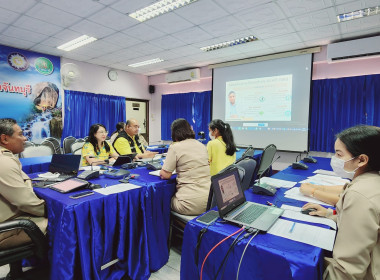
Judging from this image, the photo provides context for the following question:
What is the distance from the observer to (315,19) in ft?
11.4

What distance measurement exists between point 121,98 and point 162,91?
1.52 m

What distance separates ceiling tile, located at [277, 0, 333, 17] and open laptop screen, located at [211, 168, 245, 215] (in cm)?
282

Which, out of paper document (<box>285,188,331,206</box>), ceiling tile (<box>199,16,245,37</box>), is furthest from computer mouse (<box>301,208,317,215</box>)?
ceiling tile (<box>199,16,245,37</box>)

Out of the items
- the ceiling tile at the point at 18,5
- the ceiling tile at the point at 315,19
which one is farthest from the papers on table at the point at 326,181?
the ceiling tile at the point at 18,5

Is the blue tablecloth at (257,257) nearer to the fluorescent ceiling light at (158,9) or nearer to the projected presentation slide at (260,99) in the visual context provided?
the fluorescent ceiling light at (158,9)

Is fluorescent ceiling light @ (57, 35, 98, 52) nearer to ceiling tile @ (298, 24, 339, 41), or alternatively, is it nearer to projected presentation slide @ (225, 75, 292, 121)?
projected presentation slide @ (225, 75, 292, 121)

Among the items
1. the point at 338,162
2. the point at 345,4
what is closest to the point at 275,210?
the point at 338,162

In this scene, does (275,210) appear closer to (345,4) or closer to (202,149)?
(202,149)

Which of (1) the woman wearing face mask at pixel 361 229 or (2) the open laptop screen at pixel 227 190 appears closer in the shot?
(1) the woman wearing face mask at pixel 361 229

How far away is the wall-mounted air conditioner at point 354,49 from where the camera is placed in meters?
4.04

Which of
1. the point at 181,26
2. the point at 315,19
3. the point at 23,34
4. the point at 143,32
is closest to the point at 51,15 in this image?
the point at 23,34

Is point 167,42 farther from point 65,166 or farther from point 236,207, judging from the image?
point 236,207

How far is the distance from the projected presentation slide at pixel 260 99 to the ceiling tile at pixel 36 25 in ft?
13.4

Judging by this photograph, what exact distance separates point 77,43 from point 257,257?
5.22 meters
